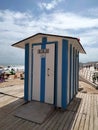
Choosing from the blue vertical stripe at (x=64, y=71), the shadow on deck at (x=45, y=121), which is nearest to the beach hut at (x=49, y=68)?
the blue vertical stripe at (x=64, y=71)

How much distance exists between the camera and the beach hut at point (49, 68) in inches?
192

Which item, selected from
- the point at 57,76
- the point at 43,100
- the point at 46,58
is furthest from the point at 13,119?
the point at 46,58

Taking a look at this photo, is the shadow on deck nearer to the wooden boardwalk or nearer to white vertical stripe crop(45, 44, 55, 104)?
the wooden boardwalk

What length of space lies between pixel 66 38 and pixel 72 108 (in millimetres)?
2428

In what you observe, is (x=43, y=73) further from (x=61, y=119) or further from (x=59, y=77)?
(x=61, y=119)

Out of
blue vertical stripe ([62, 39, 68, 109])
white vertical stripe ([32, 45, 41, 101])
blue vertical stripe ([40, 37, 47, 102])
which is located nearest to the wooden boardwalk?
blue vertical stripe ([62, 39, 68, 109])

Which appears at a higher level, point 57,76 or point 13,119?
point 57,76

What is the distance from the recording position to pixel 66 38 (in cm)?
474

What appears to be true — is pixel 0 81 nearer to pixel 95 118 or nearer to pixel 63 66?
pixel 63 66

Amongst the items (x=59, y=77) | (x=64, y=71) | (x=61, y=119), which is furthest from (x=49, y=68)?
(x=61, y=119)

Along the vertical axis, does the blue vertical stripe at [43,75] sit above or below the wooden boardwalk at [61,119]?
above

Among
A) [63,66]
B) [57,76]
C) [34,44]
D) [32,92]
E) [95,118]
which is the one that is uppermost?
[34,44]

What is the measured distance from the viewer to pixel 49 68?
5.10 m

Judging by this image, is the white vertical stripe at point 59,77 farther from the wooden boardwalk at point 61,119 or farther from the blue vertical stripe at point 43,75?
the blue vertical stripe at point 43,75
